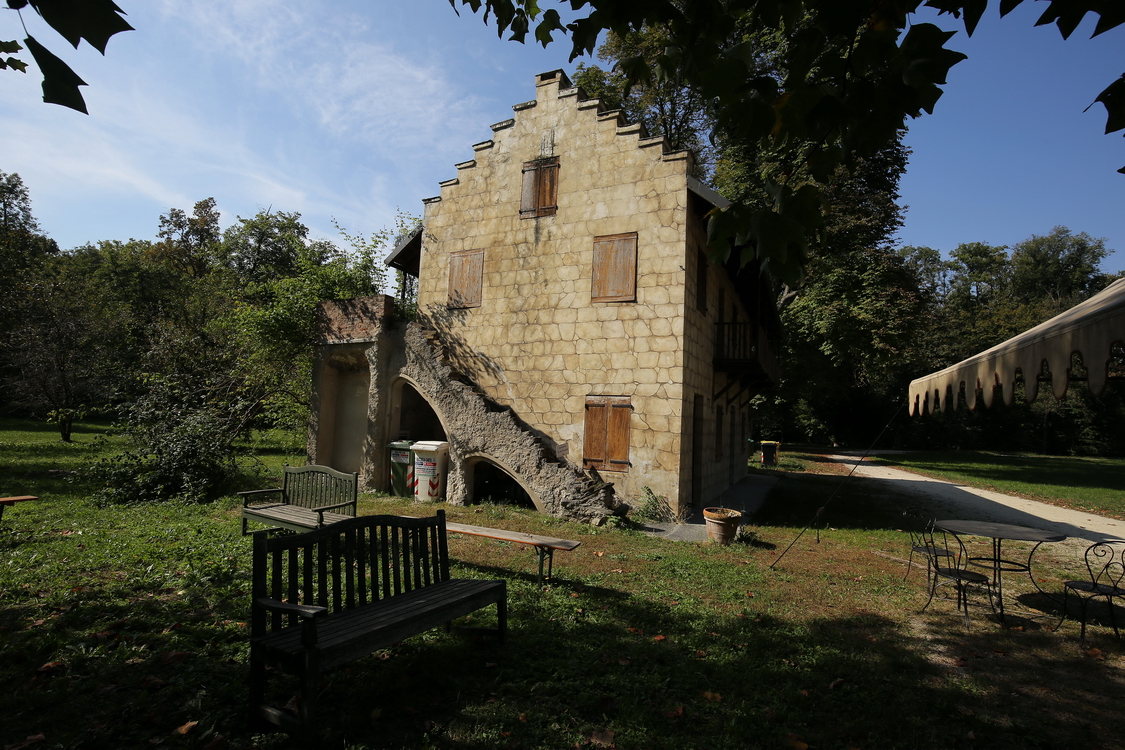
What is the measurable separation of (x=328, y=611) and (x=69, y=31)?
3.20 meters

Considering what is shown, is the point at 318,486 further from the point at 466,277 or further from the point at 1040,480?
the point at 1040,480

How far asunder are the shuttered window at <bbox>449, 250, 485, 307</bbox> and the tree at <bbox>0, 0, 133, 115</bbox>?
34.3ft

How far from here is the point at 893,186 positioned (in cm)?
2022

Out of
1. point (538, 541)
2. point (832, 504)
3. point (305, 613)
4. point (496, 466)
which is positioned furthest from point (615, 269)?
point (305, 613)

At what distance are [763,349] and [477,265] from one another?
303 inches

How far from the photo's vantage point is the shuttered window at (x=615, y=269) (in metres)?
10.4

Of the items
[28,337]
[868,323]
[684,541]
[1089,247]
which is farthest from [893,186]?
[1089,247]

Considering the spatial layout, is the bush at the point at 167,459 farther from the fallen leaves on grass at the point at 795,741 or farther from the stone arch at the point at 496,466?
the fallen leaves on grass at the point at 795,741

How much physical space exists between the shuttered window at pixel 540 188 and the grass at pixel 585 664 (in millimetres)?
7448

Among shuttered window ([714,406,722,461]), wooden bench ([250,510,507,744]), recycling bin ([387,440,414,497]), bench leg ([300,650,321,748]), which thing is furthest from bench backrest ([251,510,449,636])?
shuttered window ([714,406,722,461])

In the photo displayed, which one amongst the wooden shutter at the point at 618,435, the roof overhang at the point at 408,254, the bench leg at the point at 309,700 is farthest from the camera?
the roof overhang at the point at 408,254

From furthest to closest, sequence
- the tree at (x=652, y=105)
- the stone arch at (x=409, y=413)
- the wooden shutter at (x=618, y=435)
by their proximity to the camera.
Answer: the tree at (x=652, y=105) < the stone arch at (x=409, y=413) < the wooden shutter at (x=618, y=435)

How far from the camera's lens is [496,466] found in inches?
423

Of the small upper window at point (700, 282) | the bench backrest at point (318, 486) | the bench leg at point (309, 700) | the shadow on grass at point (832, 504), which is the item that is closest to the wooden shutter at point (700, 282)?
the small upper window at point (700, 282)
